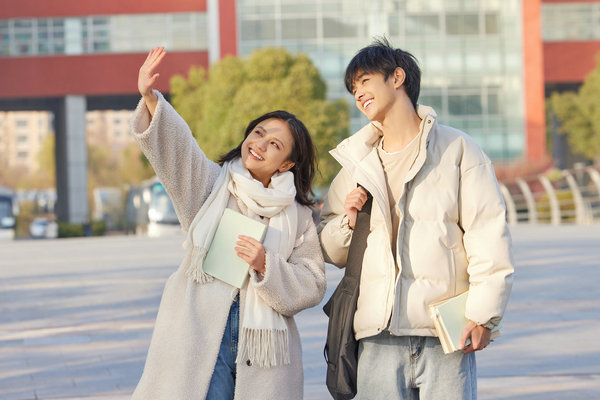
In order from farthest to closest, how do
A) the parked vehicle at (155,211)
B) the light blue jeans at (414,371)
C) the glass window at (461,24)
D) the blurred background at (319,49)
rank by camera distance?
the glass window at (461,24) < the blurred background at (319,49) < the parked vehicle at (155,211) < the light blue jeans at (414,371)

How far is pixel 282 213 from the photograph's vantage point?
3.63 meters

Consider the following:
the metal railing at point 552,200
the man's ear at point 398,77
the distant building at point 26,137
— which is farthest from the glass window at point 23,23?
the distant building at point 26,137

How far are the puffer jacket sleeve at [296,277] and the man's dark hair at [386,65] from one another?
1.90 ft

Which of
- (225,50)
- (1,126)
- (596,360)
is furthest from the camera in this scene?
(1,126)

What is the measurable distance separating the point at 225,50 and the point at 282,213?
142 feet

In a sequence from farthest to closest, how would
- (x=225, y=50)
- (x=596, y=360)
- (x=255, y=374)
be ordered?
(x=225, y=50) < (x=596, y=360) < (x=255, y=374)

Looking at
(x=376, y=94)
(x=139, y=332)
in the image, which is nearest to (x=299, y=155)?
(x=376, y=94)

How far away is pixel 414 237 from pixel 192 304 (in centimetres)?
82

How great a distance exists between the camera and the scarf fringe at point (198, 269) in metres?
3.54

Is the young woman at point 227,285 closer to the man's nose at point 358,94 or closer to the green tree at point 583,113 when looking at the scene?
the man's nose at point 358,94

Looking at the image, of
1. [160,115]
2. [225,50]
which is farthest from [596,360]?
[225,50]

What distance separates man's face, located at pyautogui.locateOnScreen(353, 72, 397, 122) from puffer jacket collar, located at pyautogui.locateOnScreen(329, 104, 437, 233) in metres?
0.11

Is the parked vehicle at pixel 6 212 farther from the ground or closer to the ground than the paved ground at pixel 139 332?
closer to the ground

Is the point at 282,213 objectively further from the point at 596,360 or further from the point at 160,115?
the point at 596,360
